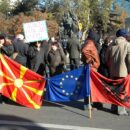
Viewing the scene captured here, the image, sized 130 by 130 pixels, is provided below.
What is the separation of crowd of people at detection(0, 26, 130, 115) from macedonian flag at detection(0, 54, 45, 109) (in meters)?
1.04

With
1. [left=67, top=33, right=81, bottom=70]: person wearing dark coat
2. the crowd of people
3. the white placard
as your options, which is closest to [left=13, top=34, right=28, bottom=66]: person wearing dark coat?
the crowd of people

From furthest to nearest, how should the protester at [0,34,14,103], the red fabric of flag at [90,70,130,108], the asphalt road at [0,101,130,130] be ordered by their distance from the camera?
the protester at [0,34,14,103]
the red fabric of flag at [90,70,130,108]
the asphalt road at [0,101,130,130]

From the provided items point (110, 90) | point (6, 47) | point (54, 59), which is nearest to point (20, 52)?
point (6, 47)

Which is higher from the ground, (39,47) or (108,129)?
(39,47)

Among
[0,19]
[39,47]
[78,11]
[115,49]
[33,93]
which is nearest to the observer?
[115,49]

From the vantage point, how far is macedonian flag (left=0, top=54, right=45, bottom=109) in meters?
10.5

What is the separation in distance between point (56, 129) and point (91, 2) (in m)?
48.7

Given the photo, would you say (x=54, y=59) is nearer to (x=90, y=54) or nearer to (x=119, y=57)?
(x=90, y=54)

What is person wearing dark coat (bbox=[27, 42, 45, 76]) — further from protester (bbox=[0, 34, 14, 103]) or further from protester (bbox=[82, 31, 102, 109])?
protester (bbox=[82, 31, 102, 109])

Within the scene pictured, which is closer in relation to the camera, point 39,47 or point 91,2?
point 39,47

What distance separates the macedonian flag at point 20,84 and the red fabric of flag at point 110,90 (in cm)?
116

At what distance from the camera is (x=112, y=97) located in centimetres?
993

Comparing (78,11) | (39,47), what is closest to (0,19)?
(78,11)

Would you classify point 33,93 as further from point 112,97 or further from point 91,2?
point 91,2
